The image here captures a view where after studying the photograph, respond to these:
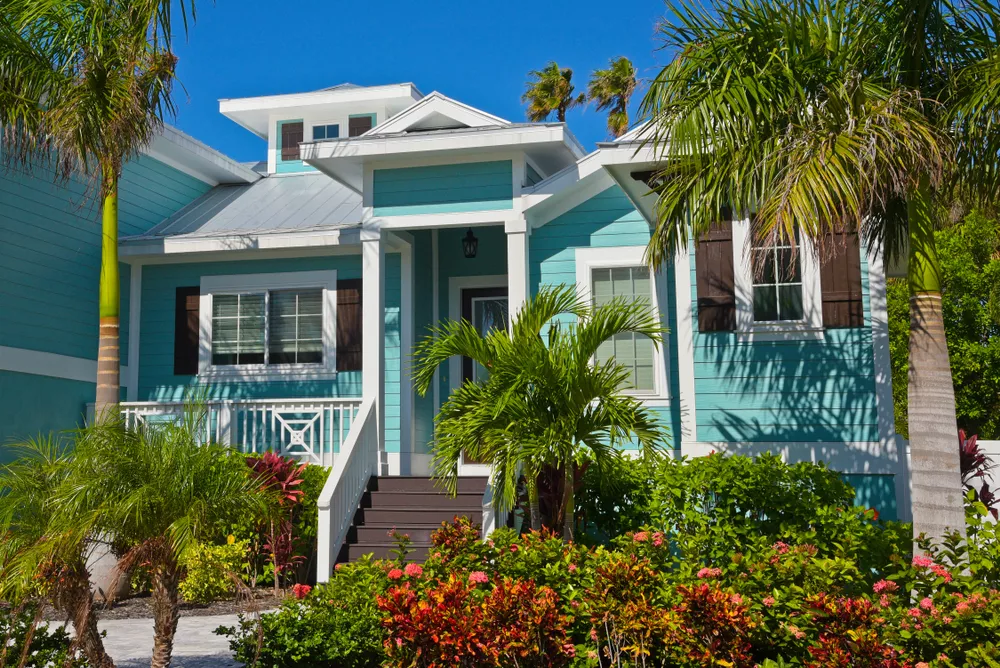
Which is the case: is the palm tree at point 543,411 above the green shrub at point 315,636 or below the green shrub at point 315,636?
above

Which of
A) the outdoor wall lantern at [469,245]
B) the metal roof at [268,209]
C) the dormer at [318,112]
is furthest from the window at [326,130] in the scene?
the outdoor wall lantern at [469,245]

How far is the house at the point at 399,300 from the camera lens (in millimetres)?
9938

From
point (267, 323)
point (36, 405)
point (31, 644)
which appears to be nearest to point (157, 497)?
point (31, 644)

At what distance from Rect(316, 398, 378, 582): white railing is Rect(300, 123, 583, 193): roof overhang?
2.91 metres

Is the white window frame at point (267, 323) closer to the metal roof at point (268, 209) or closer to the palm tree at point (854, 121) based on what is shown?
the metal roof at point (268, 209)

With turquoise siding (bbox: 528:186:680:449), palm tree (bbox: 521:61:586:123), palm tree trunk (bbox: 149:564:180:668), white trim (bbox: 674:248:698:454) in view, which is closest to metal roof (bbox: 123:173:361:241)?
turquoise siding (bbox: 528:186:680:449)

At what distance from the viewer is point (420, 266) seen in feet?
43.7

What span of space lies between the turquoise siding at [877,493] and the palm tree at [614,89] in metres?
14.4

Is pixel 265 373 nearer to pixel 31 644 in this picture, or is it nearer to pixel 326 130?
pixel 326 130

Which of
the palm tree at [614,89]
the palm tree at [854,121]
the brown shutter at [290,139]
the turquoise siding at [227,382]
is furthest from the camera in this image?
the palm tree at [614,89]

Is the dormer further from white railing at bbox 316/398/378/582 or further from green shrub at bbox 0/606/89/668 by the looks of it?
green shrub at bbox 0/606/89/668

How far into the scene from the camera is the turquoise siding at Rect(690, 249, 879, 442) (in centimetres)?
983

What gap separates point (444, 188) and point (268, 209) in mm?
4217

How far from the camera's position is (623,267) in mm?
11422
